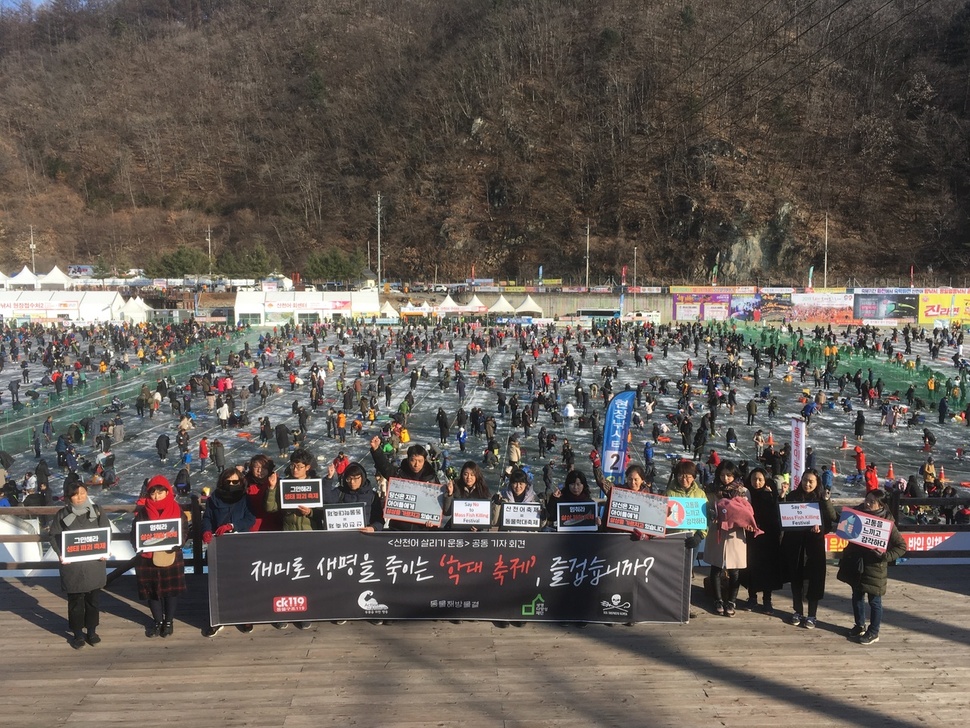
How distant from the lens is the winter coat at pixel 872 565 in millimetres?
4816

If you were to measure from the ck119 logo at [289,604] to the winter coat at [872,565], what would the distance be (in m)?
3.97

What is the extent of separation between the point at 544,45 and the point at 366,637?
10249 centimetres

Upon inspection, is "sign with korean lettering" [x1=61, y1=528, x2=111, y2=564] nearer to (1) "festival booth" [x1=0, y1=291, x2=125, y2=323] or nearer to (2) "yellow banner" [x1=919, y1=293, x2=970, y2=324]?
(1) "festival booth" [x1=0, y1=291, x2=125, y2=323]

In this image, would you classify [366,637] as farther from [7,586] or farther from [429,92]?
[429,92]

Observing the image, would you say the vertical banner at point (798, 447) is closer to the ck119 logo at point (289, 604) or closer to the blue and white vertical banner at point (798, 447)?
the blue and white vertical banner at point (798, 447)

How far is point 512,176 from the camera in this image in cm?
7900

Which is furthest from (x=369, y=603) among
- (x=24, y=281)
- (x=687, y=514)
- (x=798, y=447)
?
(x=24, y=281)

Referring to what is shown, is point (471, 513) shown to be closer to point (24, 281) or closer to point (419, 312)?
point (419, 312)

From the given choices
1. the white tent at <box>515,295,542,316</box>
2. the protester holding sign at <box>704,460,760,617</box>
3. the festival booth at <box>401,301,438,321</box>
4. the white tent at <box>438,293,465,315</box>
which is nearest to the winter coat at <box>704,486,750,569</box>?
the protester holding sign at <box>704,460,760,617</box>

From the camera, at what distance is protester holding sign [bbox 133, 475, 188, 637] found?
193 inches

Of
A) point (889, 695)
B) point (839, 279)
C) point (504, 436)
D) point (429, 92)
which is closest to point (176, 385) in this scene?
point (504, 436)

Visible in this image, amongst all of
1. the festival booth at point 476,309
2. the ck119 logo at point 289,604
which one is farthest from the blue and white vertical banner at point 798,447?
the festival booth at point 476,309

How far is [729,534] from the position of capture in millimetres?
5188

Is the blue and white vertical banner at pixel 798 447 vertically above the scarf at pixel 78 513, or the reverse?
the scarf at pixel 78 513
